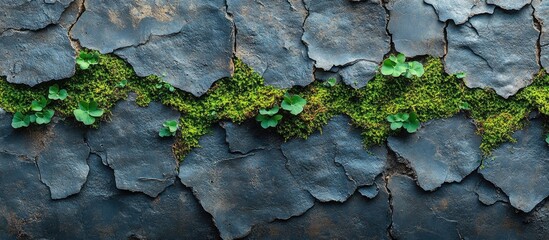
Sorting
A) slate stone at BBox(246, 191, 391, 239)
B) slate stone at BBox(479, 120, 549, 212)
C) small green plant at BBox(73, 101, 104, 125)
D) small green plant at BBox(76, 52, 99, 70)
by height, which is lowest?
slate stone at BBox(246, 191, 391, 239)

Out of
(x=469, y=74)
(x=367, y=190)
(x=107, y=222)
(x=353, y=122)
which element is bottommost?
(x=107, y=222)

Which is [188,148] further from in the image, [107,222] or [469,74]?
[469,74]

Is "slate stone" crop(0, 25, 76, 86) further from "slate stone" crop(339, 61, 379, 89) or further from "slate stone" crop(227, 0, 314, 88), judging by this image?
"slate stone" crop(339, 61, 379, 89)

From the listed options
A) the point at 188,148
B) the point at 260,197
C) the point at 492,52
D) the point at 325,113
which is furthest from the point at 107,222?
the point at 492,52

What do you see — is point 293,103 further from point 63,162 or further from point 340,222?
point 63,162

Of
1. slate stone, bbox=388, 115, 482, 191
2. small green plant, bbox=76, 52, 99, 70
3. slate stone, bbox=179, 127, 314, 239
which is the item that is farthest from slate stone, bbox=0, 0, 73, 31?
slate stone, bbox=388, 115, 482, 191

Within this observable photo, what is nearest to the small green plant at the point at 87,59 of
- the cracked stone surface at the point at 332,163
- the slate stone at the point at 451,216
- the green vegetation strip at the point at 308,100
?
the green vegetation strip at the point at 308,100
